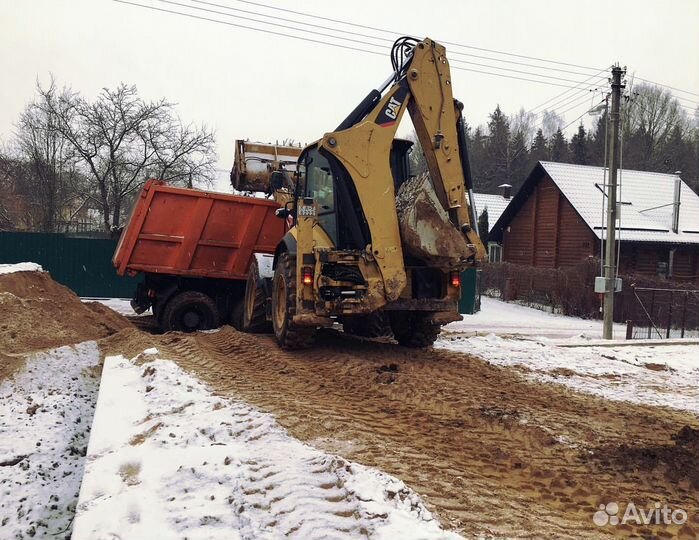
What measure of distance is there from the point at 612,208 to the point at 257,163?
9246mm

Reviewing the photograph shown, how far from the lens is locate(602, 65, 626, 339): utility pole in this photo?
15.1m

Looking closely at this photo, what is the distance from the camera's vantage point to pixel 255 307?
10.3m

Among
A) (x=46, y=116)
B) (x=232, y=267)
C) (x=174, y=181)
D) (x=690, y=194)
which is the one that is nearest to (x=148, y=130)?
(x=174, y=181)

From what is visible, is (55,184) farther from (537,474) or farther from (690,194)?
(690,194)

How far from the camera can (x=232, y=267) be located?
39.3ft

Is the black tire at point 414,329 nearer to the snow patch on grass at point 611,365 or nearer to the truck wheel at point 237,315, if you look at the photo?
the snow patch on grass at point 611,365

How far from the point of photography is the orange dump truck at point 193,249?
11.4 metres

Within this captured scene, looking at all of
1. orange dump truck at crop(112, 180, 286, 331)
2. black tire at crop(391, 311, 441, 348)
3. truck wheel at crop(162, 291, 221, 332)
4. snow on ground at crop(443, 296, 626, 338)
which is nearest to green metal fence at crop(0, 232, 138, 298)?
orange dump truck at crop(112, 180, 286, 331)

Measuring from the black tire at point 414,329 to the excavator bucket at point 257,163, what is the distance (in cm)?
526

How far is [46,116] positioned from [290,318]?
24389 millimetres

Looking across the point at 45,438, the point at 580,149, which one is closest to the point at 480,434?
the point at 45,438

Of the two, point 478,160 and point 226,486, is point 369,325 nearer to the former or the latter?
point 226,486

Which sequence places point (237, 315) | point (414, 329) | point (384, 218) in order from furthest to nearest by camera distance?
point (237, 315) < point (414, 329) < point (384, 218)

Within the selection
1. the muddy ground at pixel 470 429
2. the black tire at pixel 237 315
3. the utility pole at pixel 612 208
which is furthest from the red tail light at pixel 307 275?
the utility pole at pixel 612 208
